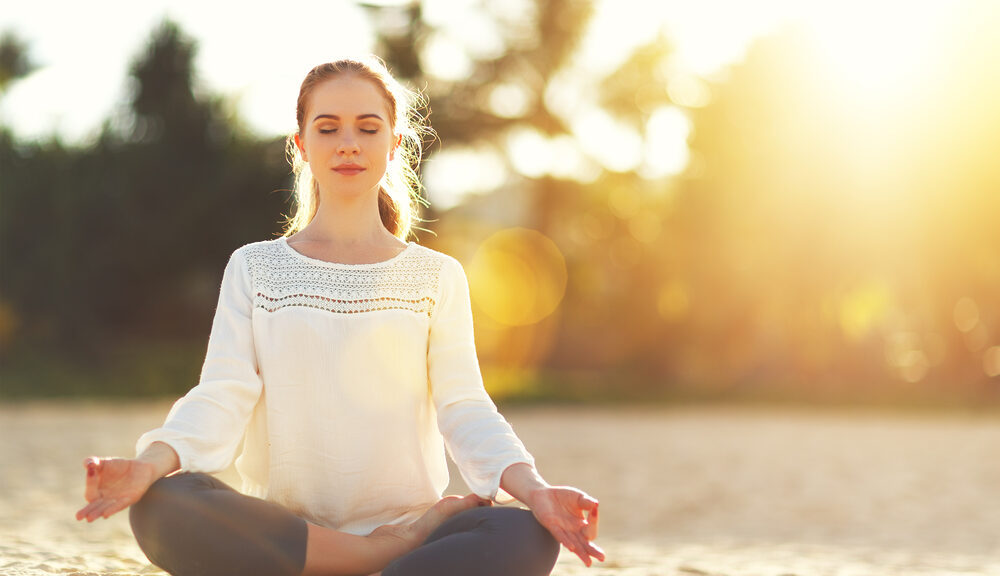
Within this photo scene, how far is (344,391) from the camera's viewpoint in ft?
9.71

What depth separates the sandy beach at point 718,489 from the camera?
5.00m

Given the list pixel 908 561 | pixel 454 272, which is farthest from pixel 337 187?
pixel 908 561

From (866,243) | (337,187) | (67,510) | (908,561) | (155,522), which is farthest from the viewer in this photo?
(866,243)

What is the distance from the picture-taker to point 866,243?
20500mm

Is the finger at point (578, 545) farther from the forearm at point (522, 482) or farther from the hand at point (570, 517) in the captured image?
the forearm at point (522, 482)

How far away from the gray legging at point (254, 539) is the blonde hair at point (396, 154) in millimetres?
978

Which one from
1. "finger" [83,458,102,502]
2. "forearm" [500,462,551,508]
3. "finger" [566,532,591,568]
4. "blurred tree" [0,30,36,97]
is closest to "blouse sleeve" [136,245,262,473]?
"finger" [83,458,102,502]

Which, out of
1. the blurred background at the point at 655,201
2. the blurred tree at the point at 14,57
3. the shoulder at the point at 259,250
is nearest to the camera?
the shoulder at the point at 259,250

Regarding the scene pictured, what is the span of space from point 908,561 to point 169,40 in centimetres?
1912

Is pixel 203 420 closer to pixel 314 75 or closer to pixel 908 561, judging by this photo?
pixel 314 75

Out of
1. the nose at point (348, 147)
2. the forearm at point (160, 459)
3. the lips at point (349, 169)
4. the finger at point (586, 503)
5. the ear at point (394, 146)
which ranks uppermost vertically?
the ear at point (394, 146)

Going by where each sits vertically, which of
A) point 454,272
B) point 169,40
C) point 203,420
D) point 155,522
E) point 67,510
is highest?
point 169,40

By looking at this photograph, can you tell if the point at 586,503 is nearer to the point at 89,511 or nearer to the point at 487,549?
the point at 487,549

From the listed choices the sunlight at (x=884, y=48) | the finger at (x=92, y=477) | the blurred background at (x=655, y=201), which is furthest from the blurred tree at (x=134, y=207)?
the finger at (x=92, y=477)
